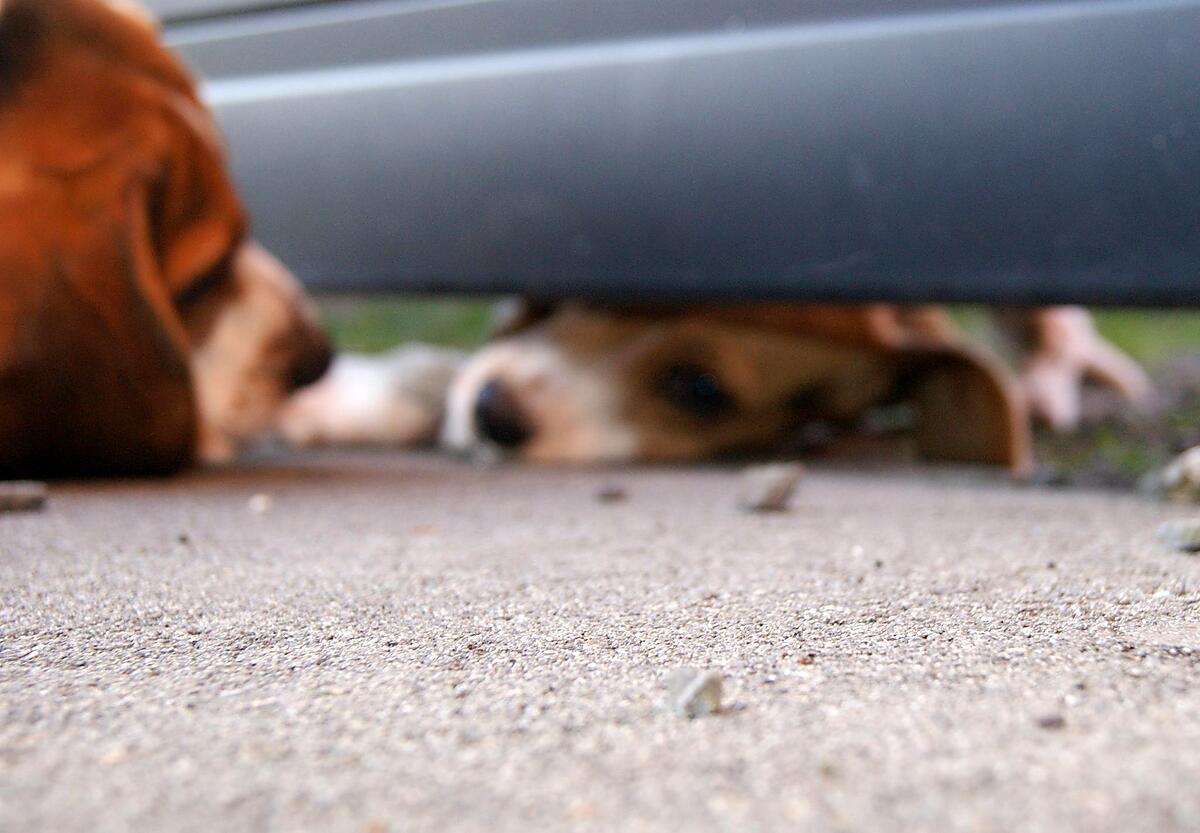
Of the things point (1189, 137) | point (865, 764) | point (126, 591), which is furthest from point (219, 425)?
point (865, 764)

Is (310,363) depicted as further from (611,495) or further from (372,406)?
(611,495)

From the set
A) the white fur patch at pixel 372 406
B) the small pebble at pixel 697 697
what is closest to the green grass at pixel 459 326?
the white fur patch at pixel 372 406

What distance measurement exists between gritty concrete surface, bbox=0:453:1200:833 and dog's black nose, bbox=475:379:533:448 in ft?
2.24

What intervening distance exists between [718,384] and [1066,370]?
Answer: 3.00 feet

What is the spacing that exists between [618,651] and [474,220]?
43.4 inches

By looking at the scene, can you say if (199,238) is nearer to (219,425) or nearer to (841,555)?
(219,425)

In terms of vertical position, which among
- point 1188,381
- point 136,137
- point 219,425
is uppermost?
point 136,137

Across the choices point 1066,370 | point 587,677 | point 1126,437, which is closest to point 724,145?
point 1126,437

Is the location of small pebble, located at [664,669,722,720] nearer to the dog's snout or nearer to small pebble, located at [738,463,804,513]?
small pebble, located at [738,463,804,513]

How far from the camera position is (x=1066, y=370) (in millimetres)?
2131

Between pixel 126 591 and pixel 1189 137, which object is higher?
pixel 1189 137

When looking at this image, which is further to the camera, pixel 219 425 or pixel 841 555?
pixel 219 425

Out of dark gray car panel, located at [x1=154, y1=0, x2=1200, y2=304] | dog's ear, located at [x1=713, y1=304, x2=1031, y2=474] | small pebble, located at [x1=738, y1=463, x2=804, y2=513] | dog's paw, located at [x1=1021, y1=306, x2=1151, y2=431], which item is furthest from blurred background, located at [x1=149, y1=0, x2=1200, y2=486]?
small pebble, located at [x1=738, y1=463, x2=804, y2=513]

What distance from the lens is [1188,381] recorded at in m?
2.12
